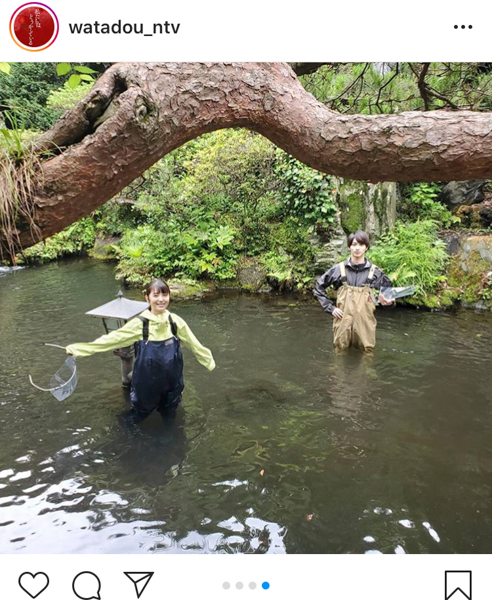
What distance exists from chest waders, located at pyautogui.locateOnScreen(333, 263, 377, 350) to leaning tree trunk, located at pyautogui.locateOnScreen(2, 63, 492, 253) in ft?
12.4

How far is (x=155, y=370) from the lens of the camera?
4.18 meters

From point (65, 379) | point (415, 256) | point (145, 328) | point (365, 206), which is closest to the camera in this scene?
point (65, 379)

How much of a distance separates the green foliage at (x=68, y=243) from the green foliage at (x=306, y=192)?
8.72 m

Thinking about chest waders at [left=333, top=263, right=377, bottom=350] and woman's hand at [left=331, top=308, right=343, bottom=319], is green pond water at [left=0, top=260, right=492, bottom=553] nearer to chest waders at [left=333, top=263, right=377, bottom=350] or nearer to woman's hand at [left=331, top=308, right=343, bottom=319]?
chest waders at [left=333, top=263, right=377, bottom=350]

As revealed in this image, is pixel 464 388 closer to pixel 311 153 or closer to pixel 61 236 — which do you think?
pixel 311 153

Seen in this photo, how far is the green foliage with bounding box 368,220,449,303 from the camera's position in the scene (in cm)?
917

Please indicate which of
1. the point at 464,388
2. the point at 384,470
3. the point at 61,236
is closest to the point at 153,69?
the point at 384,470

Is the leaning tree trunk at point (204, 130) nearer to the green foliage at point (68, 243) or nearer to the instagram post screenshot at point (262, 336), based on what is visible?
the instagram post screenshot at point (262, 336)

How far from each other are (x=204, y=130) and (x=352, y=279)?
415cm

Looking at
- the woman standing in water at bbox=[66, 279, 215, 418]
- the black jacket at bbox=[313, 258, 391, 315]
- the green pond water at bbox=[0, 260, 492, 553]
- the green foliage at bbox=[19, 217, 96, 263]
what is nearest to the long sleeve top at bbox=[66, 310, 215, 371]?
the woman standing in water at bbox=[66, 279, 215, 418]

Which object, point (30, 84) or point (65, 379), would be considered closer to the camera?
point (65, 379)

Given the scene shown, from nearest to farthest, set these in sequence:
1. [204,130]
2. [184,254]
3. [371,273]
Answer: [204,130]
[371,273]
[184,254]

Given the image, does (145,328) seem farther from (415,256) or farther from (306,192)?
(306,192)
